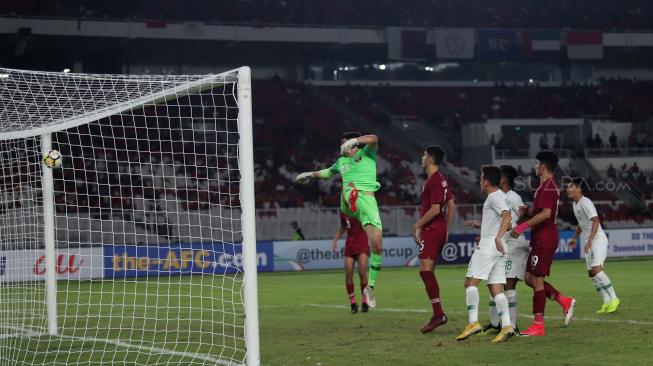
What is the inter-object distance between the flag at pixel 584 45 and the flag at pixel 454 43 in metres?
5.26

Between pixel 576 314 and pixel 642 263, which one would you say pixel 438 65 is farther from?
pixel 576 314

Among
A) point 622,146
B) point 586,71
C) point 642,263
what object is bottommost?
point 642,263

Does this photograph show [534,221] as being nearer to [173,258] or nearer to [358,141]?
[358,141]

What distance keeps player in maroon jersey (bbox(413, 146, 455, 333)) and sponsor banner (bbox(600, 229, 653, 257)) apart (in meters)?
22.6

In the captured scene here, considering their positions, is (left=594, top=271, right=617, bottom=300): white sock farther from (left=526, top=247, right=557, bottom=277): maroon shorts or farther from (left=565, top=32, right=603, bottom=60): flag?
(left=565, top=32, right=603, bottom=60): flag

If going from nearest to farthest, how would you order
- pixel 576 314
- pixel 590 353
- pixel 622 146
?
pixel 590 353, pixel 576 314, pixel 622 146

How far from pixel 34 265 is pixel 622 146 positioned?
36057 mm

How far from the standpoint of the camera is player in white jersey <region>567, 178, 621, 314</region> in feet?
45.2

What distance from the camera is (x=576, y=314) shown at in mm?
13523

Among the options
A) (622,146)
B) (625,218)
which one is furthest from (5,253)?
(622,146)

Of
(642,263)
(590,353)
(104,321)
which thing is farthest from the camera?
(642,263)

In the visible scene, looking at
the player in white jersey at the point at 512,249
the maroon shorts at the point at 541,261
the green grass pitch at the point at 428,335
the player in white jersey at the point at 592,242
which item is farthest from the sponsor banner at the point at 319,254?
the maroon shorts at the point at 541,261

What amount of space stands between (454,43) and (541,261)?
4022 cm

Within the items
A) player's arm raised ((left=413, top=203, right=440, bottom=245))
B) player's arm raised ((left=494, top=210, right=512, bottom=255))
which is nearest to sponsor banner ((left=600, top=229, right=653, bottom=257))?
player's arm raised ((left=413, top=203, right=440, bottom=245))
